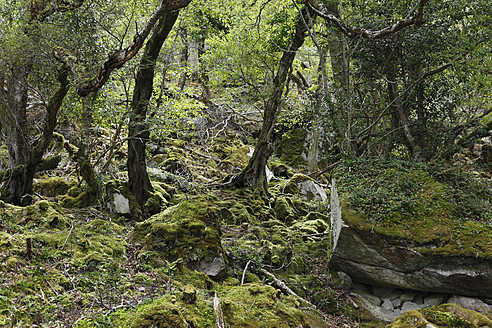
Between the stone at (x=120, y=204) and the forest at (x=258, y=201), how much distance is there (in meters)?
0.05

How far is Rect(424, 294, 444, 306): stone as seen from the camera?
5.28m

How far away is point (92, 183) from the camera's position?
712 cm

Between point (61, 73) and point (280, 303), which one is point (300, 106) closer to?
point (61, 73)

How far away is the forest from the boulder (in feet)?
0.08

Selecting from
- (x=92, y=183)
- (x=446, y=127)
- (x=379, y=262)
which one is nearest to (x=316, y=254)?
(x=379, y=262)

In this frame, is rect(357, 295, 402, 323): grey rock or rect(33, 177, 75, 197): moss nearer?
rect(357, 295, 402, 323): grey rock

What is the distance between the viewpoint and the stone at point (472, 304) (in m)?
4.85

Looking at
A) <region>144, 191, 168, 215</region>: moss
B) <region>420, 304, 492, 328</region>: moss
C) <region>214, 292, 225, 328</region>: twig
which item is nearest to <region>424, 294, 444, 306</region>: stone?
<region>420, 304, 492, 328</region>: moss

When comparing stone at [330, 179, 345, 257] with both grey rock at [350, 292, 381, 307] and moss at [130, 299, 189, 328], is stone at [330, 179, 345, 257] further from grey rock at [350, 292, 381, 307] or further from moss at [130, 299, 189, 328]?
moss at [130, 299, 189, 328]

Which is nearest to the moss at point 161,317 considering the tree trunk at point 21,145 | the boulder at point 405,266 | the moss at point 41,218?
the moss at point 41,218

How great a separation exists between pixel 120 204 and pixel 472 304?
6.57 meters

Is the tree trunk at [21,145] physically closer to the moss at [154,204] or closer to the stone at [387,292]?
the moss at [154,204]

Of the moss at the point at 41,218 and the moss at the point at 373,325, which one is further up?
the moss at the point at 41,218

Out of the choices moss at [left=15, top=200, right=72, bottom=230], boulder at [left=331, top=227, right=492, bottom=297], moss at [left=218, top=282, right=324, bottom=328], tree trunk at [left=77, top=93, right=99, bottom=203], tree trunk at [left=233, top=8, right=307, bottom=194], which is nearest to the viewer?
moss at [left=218, top=282, right=324, bottom=328]
